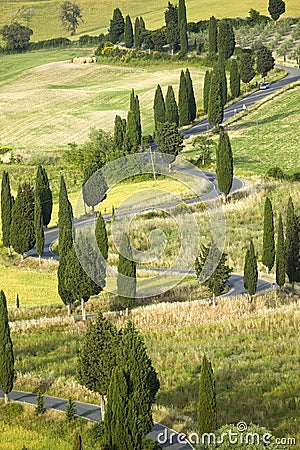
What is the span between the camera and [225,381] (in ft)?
136

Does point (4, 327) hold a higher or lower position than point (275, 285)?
higher

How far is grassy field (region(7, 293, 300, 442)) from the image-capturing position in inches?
1485

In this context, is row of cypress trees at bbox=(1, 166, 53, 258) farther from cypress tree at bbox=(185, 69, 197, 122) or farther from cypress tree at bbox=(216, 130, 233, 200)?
cypress tree at bbox=(185, 69, 197, 122)

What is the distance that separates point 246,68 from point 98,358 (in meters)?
90.6

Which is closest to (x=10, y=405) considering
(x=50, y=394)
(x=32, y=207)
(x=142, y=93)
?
(x=50, y=394)

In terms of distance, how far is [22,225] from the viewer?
74500 millimetres

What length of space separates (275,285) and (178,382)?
1989 cm

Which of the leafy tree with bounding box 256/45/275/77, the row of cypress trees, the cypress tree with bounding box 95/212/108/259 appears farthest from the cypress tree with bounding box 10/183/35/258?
the leafy tree with bounding box 256/45/275/77

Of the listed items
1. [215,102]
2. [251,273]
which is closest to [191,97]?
[215,102]

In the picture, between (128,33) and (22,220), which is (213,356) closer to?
(22,220)

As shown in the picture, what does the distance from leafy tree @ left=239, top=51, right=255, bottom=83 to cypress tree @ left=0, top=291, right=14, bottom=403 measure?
284ft

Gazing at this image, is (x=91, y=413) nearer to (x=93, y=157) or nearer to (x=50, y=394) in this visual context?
(x=50, y=394)

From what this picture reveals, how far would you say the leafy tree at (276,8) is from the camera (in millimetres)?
153750

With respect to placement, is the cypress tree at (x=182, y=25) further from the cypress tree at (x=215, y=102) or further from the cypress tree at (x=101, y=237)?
the cypress tree at (x=101, y=237)
